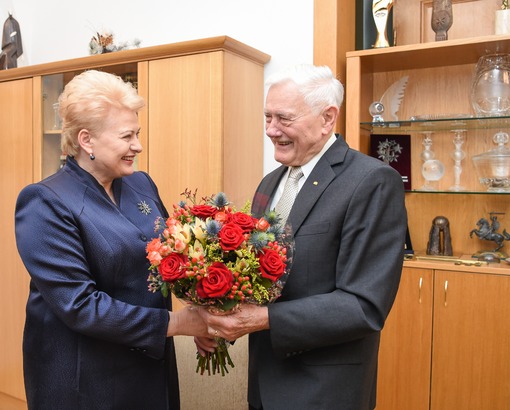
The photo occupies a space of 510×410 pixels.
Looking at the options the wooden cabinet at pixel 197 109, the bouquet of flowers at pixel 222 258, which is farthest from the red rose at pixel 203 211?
the wooden cabinet at pixel 197 109

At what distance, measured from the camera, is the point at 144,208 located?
182 centimetres

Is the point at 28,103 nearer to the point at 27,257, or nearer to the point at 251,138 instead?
the point at 251,138

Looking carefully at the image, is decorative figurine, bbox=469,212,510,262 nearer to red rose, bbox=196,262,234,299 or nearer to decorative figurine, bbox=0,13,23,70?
red rose, bbox=196,262,234,299

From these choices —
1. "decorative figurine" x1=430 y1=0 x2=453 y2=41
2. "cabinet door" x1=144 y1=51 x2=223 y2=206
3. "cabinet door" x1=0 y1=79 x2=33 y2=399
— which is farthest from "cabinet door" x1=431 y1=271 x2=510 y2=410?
"cabinet door" x1=0 y1=79 x2=33 y2=399

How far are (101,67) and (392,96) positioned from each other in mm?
1623

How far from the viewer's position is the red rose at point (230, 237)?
131cm

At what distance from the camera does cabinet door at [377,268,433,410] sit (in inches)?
99.0

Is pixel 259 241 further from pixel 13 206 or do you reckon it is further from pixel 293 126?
pixel 13 206

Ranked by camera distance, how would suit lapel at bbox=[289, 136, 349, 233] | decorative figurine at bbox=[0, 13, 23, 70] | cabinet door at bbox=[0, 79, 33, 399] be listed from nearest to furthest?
suit lapel at bbox=[289, 136, 349, 233] → cabinet door at bbox=[0, 79, 33, 399] → decorative figurine at bbox=[0, 13, 23, 70]

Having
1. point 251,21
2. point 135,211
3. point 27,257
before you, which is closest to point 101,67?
point 251,21

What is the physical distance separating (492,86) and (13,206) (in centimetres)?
294

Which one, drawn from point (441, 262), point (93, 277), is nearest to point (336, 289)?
point (93, 277)

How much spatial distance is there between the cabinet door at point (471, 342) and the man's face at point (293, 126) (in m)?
1.19

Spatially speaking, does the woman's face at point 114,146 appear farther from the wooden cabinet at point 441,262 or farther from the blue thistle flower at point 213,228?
the wooden cabinet at point 441,262
